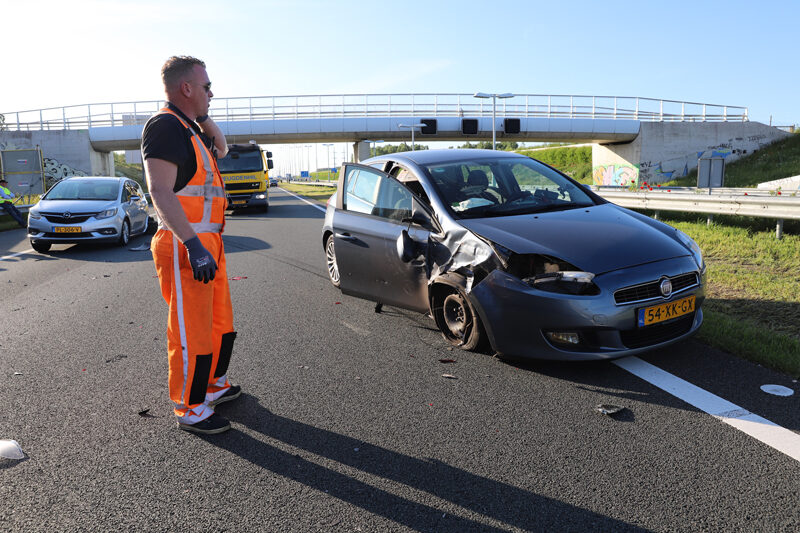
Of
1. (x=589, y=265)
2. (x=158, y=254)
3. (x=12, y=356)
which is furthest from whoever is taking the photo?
(x=12, y=356)

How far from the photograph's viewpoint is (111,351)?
495 centimetres

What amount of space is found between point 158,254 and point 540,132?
4166 centimetres

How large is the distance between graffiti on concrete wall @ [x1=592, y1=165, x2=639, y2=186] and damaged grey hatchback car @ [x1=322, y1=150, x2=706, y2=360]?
4251 cm

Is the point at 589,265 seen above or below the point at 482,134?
below

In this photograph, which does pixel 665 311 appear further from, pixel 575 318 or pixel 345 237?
pixel 345 237

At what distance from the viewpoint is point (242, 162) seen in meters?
23.0

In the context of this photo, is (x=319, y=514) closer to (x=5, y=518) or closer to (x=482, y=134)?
(x=5, y=518)

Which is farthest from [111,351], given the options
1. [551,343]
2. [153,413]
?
[551,343]

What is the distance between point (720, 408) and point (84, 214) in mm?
11570

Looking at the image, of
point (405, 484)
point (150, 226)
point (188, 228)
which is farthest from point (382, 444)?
point (150, 226)

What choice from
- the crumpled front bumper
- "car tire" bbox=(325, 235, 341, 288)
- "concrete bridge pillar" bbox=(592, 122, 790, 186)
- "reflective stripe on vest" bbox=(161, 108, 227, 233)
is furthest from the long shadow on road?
"concrete bridge pillar" bbox=(592, 122, 790, 186)

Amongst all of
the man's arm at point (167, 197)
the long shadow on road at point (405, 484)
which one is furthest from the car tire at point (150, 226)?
the long shadow on road at point (405, 484)

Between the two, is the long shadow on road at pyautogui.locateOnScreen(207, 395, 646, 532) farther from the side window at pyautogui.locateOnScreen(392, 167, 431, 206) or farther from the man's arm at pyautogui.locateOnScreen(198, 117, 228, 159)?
the side window at pyautogui.locateOnScreen(392, 167, 431, 206)

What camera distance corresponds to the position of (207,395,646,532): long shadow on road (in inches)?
96.3
